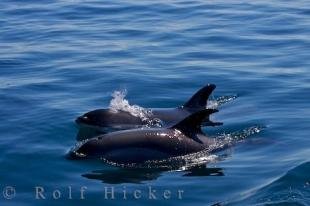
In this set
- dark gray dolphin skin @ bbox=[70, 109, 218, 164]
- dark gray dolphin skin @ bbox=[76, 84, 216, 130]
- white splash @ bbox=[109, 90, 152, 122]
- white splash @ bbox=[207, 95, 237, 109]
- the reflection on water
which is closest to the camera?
the reflection on water

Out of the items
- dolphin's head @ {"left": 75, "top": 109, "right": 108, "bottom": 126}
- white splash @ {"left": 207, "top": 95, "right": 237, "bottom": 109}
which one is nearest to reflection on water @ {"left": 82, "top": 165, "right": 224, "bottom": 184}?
dolphin's head @ {"left": 75, "top": 109, "right": 108, "bottom": 126}

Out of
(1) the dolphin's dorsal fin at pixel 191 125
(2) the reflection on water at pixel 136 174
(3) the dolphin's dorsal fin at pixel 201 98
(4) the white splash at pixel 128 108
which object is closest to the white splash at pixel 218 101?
(3) the dolphin's dorsal fin at pixel 201 98

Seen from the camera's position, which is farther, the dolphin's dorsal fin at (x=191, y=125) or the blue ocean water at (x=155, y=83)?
the dolphin's dorsal fin at (x=191, y=125)

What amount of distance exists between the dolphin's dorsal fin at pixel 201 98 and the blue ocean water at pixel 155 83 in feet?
1.80

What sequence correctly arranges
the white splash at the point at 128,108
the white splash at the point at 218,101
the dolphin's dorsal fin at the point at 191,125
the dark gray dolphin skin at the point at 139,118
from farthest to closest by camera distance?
the white splash at the point at 218,101, the white splash at the point at 128,108, the dark gray dolphin skin at the point at 139,118, the dolphin's dorsal fin at the point at 191,125

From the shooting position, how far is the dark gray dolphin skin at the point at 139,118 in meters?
14.0

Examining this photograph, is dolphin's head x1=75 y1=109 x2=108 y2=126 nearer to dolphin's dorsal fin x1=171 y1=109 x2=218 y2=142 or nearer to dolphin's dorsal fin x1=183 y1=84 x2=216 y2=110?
dolphin's dorsal fin x1=183 y1=84 x2=216 y2=110

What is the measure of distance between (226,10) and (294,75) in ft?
28.5

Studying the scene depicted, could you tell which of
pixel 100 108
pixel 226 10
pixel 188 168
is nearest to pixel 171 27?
pixel 226 10

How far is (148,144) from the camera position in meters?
11.9

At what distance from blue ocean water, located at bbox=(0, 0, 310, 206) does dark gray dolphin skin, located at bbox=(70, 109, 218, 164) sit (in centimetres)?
26

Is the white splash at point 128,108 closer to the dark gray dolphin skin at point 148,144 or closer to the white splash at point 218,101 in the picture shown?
the white splash at point 218,101

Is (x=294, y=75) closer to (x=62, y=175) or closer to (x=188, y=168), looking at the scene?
(x=188, y=168)

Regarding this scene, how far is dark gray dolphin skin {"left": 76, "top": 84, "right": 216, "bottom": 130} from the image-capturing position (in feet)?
46.0
